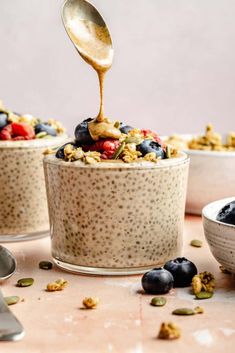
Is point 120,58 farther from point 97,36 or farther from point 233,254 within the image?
point 233,254

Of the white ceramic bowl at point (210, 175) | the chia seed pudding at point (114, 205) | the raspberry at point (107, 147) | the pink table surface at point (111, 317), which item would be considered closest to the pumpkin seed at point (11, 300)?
the pink table surface at point (111, 317)

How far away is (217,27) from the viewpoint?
9.55 ft

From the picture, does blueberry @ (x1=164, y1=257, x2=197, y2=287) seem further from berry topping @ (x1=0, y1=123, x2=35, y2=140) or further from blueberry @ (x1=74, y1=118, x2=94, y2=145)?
berry topping @ (x1=0, y1=123, x2=35, y2=140)

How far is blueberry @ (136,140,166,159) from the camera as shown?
1231 mm

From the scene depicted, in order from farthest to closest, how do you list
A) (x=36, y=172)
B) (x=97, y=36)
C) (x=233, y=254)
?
(x=36, y=172), (x=97, y=36), (x=233, y=254)

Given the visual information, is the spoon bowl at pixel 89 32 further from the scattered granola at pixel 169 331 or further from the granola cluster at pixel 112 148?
the scattered granola at pixel 169 331

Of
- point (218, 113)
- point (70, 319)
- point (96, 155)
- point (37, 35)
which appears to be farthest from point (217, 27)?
point (70, 319)

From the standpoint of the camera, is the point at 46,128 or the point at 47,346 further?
the point at 46,128

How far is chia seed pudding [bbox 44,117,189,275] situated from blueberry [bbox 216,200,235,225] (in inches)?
3.5

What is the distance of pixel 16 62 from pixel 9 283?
176 cm

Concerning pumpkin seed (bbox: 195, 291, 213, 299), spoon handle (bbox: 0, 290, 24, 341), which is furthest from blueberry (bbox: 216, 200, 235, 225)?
spoon handle (bbox: 0, 290, 24, 341)

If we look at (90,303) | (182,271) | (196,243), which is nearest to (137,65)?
(196,243)

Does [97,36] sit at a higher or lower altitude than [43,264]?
higher

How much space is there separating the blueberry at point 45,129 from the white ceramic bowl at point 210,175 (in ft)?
1.02
